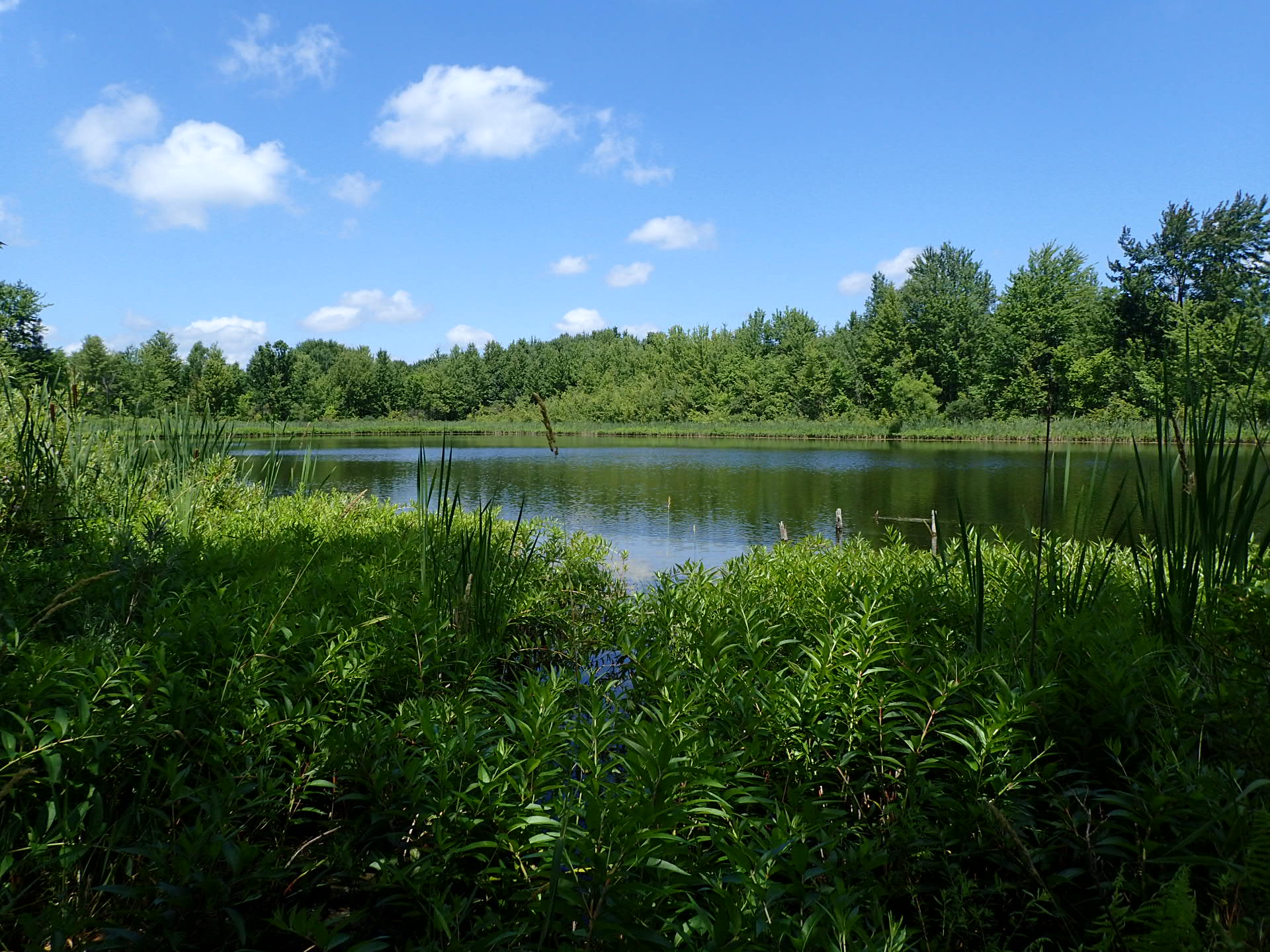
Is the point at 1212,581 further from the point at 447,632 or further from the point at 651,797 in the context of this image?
the point at 447,632

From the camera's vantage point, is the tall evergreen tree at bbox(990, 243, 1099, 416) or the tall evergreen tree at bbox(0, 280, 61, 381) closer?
the tall evergreen tree at bbox(0, 280, 61, 381)

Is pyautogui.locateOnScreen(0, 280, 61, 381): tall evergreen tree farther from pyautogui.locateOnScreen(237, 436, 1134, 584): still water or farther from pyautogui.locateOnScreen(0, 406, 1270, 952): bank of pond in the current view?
pyautogui.locateOnScreen(0, 406, 1270, 952): bank of pond

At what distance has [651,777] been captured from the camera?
4.95 ft

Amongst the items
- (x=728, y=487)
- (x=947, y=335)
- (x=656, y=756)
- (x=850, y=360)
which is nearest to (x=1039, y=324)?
(x=947, y=335)

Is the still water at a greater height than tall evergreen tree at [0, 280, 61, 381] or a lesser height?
lesser

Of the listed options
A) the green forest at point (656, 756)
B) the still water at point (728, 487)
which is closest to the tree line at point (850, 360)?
the still water at point (728, 487)

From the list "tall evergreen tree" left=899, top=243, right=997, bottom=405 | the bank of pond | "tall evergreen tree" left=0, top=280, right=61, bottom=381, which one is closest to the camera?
the bank of pond

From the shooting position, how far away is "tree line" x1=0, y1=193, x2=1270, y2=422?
39.2 meters

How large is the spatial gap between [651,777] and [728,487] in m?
19.1

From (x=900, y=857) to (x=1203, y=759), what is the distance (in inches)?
32.7

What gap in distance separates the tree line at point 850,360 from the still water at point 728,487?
6.35 metres

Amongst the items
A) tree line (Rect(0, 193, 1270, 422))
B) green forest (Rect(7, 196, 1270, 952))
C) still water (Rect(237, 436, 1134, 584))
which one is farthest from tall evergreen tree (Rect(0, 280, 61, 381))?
green forest (Rect(7, 196, 1270, 952))

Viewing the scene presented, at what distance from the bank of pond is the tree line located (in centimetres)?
2702

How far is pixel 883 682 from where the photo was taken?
199 cm
